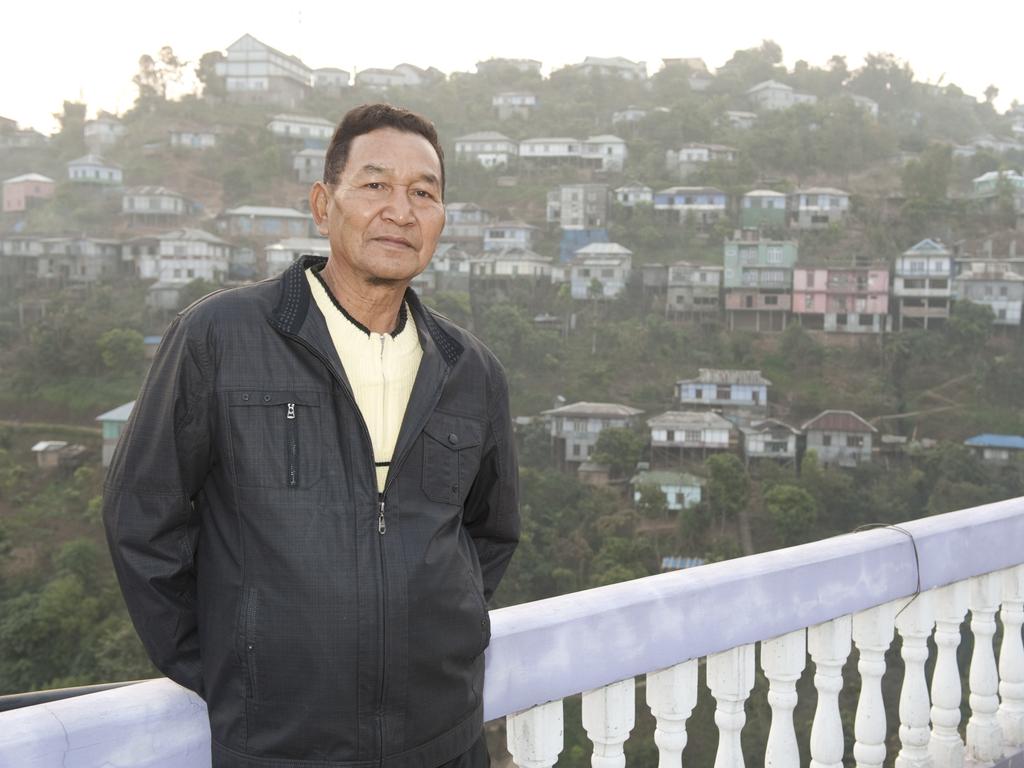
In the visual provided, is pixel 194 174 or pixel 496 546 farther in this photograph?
pixel 194 174

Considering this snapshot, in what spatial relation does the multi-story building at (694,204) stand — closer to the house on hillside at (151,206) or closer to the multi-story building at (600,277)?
the multi-story building at (600,277)

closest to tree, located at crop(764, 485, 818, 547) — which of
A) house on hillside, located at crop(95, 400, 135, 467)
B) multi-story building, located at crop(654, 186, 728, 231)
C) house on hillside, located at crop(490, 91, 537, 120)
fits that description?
house on hillside, located at crop(95, 400, 135, 467)

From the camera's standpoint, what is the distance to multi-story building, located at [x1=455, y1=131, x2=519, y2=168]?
105 feet

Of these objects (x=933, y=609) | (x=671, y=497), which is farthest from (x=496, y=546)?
(x=671, y=497)

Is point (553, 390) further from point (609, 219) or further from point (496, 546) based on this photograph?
point (496, 546)

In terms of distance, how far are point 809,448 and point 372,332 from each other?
19.4 metres

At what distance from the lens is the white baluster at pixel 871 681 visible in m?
1.28

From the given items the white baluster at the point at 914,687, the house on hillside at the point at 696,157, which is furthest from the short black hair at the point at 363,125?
the house on hillside at the point at 696,157

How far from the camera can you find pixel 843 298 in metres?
24.3

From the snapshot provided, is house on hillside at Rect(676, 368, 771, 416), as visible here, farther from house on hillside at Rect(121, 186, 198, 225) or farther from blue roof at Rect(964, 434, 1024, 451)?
house on hillside at Rect(121, 186, 198, 225)

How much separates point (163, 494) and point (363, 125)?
39 cm

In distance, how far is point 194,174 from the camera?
104 feet

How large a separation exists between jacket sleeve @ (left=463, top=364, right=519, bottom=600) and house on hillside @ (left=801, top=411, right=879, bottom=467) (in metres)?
19.3

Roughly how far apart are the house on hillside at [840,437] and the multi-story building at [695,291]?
578 cm
